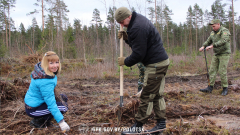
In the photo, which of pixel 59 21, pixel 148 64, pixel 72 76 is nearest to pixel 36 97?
pixel 148 64

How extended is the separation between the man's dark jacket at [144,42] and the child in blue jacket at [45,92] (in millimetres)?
1209

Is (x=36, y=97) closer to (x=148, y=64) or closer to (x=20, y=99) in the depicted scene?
(x=148, y=64)

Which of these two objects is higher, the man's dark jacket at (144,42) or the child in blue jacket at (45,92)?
the man's dark jacket at (144,42)

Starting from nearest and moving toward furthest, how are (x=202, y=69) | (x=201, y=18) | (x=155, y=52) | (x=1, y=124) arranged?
1. (x=155, y=52)
2. (x=1, y=124)
3. (x=202, y=69)
4. (x=201, y=18)

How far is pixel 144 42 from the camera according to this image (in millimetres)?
2223

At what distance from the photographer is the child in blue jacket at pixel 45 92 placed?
7.80ft

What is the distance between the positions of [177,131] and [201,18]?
1499 inches

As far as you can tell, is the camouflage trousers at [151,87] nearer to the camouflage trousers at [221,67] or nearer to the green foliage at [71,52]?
the camouflage trousers at [221,67]

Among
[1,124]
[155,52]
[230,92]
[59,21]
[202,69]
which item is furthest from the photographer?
[59,21]

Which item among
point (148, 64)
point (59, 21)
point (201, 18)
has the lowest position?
point (148, 64)

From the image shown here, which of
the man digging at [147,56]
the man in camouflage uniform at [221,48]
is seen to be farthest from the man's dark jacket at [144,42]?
the man in camouflage uniform at [221,48]

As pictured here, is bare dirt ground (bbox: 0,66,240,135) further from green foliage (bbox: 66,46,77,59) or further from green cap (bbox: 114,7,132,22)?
green foliage (bbox: 66,46,77,59)

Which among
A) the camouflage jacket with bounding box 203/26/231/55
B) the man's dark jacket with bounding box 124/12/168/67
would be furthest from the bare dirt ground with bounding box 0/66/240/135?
the camouflage jacket with bounding box 203/26/231/55

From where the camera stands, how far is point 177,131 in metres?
2.43
